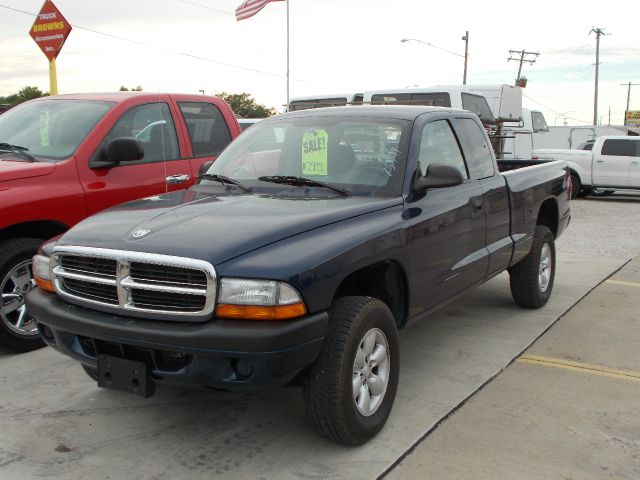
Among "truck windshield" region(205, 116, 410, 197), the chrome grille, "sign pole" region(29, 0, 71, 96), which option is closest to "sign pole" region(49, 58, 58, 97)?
"sign pole" region(29, 0, 71, 96)

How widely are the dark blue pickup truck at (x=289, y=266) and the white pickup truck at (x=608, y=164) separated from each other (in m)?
14.5

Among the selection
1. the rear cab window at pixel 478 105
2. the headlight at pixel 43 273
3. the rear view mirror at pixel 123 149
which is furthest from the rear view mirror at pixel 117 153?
the rear cab window at pixel 478 105

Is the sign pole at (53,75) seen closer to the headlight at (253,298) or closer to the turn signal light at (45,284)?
the turn signal light at (45,284)

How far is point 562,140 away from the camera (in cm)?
3869

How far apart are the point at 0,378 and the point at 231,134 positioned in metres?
3.20

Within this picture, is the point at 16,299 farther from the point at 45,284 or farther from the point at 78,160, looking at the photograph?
the point at 45,284

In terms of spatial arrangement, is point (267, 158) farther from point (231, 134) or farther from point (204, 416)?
point (231, 134)

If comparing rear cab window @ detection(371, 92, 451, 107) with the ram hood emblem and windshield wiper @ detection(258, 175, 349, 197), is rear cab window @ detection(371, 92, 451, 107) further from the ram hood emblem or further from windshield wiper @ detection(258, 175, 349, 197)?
the ram hood emblem

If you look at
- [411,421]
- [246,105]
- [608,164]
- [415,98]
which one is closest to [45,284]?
[411,421]

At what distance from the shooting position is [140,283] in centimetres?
317

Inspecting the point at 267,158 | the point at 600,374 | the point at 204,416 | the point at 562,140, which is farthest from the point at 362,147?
the point at 562,140

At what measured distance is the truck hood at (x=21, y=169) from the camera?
489 centimetres

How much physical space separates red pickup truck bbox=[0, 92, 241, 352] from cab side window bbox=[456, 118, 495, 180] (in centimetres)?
211

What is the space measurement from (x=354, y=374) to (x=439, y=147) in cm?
192
